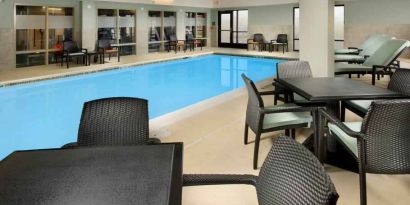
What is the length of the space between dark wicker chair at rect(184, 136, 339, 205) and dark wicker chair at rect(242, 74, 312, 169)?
1.41 metres

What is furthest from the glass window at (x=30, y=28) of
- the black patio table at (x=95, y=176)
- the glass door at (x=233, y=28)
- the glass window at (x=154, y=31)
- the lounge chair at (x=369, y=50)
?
the black patio table at (x=95, y=176)

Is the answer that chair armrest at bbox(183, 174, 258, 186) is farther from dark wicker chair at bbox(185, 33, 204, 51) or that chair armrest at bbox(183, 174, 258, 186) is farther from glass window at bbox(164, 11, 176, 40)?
dark wicker chair at bbox(185, 33, 204, 51)

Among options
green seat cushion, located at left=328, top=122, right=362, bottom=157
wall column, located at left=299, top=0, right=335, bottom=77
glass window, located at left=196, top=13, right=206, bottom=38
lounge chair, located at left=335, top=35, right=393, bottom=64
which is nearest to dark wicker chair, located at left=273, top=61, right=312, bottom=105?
green seat cushion, located at left=328, top=122, right=362, bottom=157

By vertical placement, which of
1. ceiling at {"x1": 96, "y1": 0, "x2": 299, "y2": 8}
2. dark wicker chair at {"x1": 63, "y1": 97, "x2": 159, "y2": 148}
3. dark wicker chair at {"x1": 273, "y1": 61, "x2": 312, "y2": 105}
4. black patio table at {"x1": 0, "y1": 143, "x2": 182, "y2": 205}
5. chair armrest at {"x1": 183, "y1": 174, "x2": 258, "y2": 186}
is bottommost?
chair armrest at {"x1": 183, "y1": 174, "x2": 258, "y2": 186}

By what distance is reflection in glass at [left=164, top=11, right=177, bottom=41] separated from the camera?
51.3 feet

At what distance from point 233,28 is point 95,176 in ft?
56.0

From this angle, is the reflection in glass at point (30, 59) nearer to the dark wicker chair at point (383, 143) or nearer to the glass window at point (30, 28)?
the glass window at point (30, 28)

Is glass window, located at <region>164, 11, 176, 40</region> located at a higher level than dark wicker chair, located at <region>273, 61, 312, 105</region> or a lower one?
higher

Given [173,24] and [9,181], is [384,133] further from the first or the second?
[173,24]

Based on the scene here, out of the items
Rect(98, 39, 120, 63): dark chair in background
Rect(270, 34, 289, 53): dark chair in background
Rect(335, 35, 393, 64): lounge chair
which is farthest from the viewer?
Rect(270, 34, 289, 53): dark chair in background

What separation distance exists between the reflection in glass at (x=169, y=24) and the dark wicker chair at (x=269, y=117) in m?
13.1

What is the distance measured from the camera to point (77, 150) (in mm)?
1688

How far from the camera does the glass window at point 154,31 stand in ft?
49.0

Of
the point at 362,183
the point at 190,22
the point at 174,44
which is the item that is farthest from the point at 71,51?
the point at 362,183
